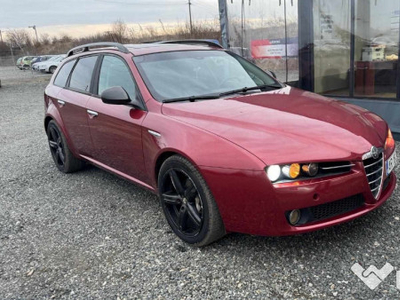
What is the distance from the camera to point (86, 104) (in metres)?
4.34

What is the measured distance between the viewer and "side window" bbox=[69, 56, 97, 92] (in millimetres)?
4531

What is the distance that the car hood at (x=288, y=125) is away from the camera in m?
2.60

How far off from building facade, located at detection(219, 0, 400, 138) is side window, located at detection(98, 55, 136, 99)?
4.04 m

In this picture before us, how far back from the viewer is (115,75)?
13.3 ft

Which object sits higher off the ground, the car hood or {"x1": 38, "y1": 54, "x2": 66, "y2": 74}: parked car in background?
the car hood

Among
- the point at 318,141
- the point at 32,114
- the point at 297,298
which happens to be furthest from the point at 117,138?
the point at 32,114

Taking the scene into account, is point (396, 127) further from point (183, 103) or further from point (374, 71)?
point (183, 103)

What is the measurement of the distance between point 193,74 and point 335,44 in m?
4.78

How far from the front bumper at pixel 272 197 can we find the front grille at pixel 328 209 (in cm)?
2

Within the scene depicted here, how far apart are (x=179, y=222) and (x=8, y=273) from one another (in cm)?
140

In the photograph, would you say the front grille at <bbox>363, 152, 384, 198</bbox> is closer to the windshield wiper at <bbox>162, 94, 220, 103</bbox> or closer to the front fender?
the front fender

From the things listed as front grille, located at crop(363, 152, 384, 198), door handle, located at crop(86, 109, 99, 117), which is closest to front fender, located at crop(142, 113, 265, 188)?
front grille, located at crop(363, 152, 384, 198)

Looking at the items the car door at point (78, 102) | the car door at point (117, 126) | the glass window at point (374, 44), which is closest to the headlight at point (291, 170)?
the car door at point (117, 126)

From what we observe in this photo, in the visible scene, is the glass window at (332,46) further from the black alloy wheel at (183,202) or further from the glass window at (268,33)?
the black alloy wheel at (183,202)
